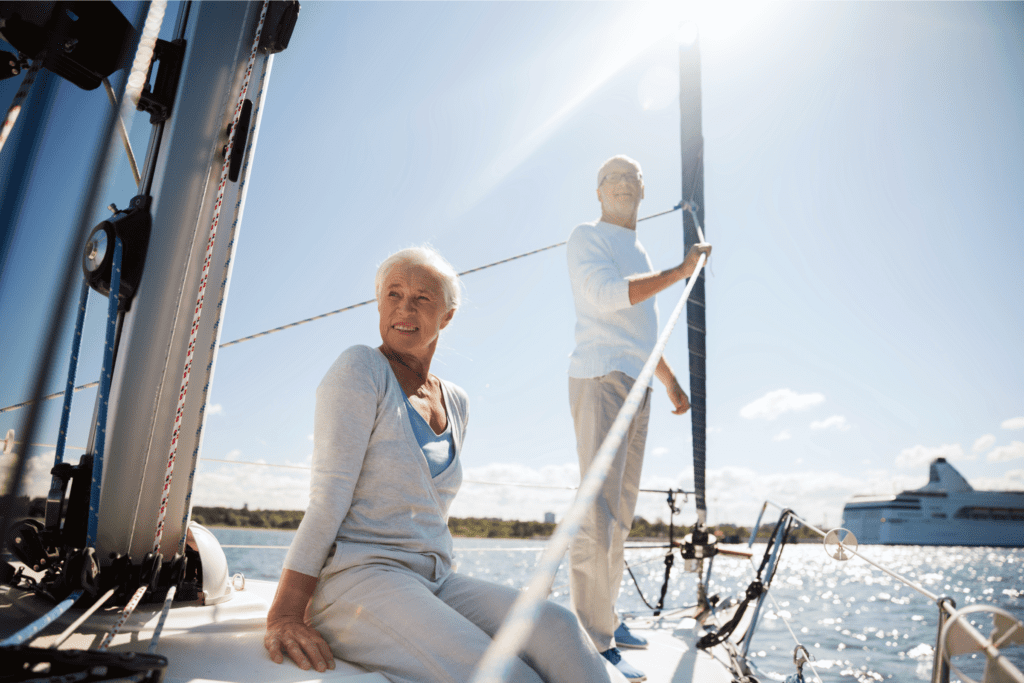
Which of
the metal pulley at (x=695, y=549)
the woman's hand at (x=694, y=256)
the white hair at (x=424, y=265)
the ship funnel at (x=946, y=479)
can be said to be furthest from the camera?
the ship funnel at (x=946, y=479)

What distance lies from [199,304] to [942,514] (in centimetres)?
3818

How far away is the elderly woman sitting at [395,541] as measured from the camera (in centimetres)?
80

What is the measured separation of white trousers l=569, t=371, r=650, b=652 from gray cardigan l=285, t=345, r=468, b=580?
588 millimetres

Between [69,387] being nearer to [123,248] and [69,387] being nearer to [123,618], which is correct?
[123,248]

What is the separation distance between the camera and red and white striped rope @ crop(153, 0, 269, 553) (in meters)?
1.07

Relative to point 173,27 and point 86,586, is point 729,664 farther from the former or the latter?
point 173,27

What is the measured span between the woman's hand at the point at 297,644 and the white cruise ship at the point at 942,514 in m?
26.7

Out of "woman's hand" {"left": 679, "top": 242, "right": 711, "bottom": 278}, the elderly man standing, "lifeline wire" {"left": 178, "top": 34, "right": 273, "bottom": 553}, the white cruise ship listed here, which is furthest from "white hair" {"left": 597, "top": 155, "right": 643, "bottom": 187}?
the white cruise ship

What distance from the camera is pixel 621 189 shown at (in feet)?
6.19

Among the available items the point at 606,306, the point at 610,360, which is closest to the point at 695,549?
the point at 610,360

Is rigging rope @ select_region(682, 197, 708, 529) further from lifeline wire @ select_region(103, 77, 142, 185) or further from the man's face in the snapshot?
lifeline wire @ select_region(103, 77, 142, 185)

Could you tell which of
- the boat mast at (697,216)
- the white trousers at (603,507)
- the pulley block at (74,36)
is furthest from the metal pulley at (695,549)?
the pulley block at (74,36)

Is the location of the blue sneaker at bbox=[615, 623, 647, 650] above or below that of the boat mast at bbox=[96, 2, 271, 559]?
below

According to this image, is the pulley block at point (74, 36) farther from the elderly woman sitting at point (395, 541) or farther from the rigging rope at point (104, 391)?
the elderly woman sitting at point (395, 541)
